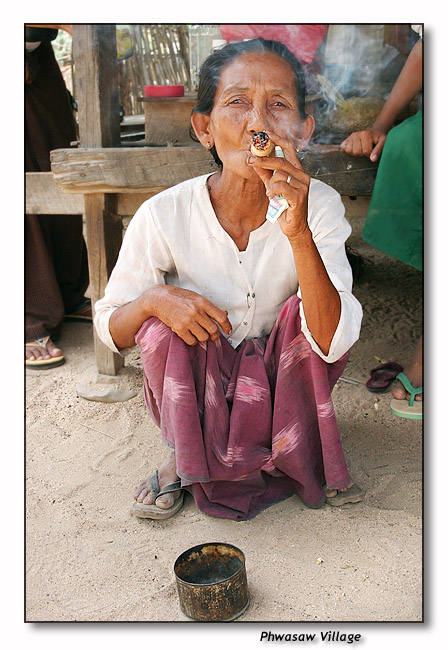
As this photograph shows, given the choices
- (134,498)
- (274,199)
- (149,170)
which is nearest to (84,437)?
(134,498)

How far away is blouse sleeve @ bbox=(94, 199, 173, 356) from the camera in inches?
83.4

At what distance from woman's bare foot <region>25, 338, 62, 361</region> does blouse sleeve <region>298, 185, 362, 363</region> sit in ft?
5.38

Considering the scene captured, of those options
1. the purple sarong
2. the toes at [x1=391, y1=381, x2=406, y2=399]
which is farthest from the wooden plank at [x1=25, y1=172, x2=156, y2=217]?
the toes at [x1=391, y1=381, x2=406, y2=399]

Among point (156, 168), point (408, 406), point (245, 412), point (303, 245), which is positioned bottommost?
point (408, 406)

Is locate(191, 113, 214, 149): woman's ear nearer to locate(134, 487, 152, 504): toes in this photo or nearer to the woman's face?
the woman's face

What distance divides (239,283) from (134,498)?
0.74 metres

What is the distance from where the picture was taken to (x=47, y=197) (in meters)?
3.03

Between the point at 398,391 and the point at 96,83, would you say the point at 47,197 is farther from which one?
the point at 398,391

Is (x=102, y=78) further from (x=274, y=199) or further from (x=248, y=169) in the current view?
(x=274, y=199)

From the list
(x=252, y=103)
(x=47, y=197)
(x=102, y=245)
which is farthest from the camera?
(x=47, y=197)

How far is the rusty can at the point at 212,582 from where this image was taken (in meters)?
1.61

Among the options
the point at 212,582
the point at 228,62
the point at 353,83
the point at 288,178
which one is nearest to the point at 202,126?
the point at 228,62

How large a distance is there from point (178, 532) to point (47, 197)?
166 centimetres

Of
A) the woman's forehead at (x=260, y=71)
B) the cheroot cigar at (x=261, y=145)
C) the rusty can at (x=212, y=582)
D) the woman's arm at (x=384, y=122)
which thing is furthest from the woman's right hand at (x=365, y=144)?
the rusty can at (x=212, y=582)
